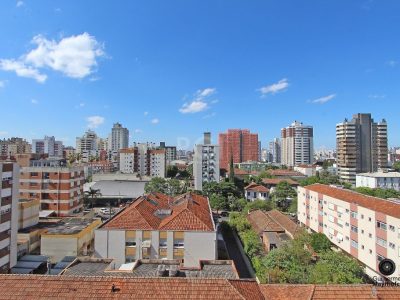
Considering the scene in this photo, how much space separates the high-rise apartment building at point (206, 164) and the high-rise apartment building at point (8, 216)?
1806 inches

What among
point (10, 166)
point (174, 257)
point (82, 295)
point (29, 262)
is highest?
point (10, 166)

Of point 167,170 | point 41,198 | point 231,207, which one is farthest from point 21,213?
point 167,170

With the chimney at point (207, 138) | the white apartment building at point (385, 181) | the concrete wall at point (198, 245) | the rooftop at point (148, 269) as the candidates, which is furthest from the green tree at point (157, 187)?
the white apartment building at point (385, 181)

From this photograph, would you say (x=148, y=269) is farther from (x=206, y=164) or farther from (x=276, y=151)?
(x=276, y=151)

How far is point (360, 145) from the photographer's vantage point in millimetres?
86688

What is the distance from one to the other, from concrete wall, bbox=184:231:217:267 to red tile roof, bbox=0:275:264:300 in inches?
442

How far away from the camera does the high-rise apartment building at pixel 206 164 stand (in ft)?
234

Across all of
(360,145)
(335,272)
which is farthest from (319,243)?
(360,145)

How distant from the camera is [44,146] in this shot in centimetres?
15025

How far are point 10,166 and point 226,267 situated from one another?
21.3 meters

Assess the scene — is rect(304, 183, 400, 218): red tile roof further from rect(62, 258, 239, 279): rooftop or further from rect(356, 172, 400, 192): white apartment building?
rect(356, 172, 400, 192): white apartment building

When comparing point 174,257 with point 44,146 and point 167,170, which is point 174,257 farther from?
point 44,146

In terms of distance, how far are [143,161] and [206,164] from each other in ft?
A: 120

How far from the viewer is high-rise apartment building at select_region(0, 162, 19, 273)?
26.2m
